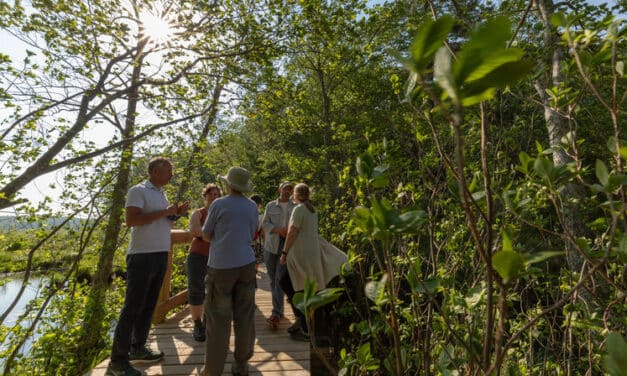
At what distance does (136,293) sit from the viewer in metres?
2.81

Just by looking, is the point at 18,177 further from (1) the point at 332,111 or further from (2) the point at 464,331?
(1) the point at 332,111

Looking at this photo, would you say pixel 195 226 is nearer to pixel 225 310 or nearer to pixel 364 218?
pixel 225 310

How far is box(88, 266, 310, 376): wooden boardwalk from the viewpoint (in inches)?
122

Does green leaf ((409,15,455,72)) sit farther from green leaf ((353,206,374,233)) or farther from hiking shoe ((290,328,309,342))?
hiking shoe ((290,328,309,342))

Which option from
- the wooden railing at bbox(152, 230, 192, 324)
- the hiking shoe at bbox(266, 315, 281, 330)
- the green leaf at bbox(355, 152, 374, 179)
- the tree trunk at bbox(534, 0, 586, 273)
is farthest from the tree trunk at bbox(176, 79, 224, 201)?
the green leaf at bbox(355, 152, 374, 179)

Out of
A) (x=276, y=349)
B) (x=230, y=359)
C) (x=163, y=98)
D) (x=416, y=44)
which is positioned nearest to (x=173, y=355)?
(x=230, y=359)

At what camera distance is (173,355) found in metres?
3.34

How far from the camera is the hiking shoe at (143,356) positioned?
3096 mm

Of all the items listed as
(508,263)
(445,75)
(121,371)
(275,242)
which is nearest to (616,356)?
(508,263)

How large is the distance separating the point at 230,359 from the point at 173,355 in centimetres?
57

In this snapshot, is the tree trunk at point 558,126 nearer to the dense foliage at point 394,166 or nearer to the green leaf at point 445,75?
the dense foliage at point 394,166

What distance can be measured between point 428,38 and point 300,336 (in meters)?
3.86

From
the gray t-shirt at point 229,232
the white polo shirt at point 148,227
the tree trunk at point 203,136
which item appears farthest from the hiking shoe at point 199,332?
the tree trunk at point 203,136

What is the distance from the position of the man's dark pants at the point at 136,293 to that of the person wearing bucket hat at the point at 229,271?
0.53 meters
